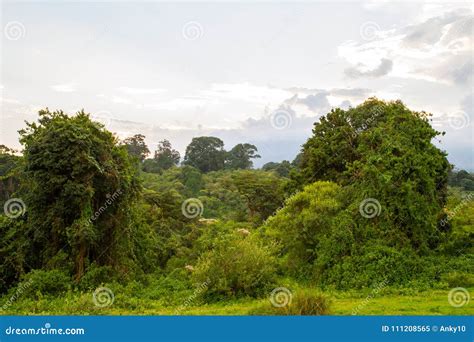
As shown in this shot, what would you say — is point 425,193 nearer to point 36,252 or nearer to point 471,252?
point 471,252

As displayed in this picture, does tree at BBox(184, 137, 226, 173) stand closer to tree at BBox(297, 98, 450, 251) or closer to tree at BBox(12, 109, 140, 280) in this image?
tree at BBox(297, 98, 450, 251)

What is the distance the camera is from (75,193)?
A: 17828 mm

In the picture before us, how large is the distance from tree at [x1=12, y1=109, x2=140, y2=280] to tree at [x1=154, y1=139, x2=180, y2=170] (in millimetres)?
52224

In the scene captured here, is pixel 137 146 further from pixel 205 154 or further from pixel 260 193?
pixel 260 193

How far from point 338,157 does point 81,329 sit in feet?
58.4

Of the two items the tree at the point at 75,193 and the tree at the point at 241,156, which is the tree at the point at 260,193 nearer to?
the tree at the point at 75,193

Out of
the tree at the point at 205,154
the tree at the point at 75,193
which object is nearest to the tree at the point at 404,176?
the tree at the point at 75,193

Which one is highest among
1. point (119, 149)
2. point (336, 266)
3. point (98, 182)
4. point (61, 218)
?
point (119, 149)

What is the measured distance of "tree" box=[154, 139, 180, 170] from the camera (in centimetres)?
7344

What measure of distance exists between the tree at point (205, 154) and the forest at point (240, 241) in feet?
153

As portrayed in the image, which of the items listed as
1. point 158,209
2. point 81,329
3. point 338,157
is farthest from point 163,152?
point 81,329

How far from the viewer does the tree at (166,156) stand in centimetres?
7344

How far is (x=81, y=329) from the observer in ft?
36.0

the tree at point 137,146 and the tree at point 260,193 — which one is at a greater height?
the tree at point 137,146
